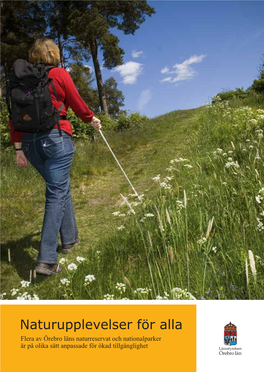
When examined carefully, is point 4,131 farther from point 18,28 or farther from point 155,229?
point 18,28

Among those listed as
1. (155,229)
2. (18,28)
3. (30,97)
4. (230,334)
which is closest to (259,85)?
(155,229)

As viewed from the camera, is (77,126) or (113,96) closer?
(77,126)

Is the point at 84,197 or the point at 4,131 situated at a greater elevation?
the point at 4,131

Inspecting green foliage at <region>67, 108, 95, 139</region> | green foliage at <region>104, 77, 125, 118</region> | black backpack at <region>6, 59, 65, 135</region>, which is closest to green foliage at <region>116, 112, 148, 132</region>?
green foliage at <region>67, 108, 95, 139</region>

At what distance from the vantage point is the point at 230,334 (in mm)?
1611

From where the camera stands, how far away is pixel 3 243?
4.34 metres

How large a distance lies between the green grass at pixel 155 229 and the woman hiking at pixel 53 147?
1.23 ft

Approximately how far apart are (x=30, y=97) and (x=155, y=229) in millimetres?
1841

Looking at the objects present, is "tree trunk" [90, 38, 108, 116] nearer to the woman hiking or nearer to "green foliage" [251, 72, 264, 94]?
"green foliage" [251, 72, 264, 94]

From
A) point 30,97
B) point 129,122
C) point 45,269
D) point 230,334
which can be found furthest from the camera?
point 129,122

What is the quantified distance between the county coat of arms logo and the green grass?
249 millimetres

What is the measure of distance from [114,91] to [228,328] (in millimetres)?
42048

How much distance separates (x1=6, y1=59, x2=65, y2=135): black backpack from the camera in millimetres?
2805

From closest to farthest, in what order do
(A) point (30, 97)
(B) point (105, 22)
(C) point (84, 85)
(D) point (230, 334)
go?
1. (D) point (230, 334)
2. (A) point (30, 97)
3. (B) point (105, 22)
4. (C) point (84, 85)
